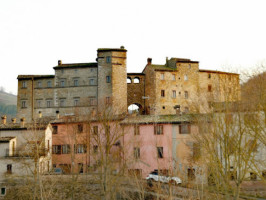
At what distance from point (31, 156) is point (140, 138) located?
10.8m

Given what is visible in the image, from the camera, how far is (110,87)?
142 feet

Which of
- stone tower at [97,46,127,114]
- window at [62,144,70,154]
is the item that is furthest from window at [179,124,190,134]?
stone tower at [97,46,127,114]

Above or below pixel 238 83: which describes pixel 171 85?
above

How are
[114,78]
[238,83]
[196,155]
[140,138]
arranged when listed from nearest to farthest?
[238,83] → [196,155] → [140,138] → [114,78]

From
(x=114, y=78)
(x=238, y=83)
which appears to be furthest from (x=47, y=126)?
(x=238, y=83)

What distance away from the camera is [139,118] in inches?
1299

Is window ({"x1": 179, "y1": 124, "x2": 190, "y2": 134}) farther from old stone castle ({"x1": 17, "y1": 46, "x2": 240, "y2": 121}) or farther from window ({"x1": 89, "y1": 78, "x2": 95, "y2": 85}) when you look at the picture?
window ({"x1": 89, "y1": 78, "x2": 95, "y2": 85})

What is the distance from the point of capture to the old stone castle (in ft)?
143

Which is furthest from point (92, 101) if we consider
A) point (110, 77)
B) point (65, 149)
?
point (65, 149)

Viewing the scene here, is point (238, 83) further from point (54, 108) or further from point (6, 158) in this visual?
point (54, 108)

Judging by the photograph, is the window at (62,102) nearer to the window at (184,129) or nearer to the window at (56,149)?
the window at (56,149)

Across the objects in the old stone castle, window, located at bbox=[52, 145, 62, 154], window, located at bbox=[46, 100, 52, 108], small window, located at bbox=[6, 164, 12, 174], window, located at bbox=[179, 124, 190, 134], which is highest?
the old stone castle

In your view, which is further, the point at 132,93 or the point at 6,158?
the point at 132,93

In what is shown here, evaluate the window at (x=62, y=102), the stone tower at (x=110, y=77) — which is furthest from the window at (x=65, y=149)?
the window at (x=62, y=102)
